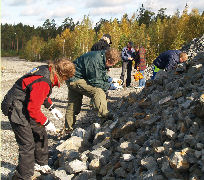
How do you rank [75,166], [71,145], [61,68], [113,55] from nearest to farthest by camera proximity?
[61,68], [75,166], [71,145], [113,55]

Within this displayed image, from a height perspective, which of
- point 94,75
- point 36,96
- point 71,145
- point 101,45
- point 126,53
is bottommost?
point 71,145

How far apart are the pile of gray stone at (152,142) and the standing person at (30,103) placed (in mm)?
530

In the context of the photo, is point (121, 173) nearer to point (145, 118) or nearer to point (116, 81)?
point (145, 118)

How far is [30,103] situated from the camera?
141 inches

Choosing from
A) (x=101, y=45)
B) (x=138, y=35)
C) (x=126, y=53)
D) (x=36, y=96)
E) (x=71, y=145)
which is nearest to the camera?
(x=36, y=96)

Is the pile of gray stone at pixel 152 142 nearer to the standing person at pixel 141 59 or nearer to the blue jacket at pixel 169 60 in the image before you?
the blue jacket at pixel 169 60

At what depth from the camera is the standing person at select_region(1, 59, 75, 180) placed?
360 cm

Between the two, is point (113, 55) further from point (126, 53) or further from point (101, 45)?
point (126, 53)

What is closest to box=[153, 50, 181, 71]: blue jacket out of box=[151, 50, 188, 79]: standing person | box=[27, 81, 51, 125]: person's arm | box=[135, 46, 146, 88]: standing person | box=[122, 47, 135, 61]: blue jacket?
box=[151, 50, 188, 79]: standing person

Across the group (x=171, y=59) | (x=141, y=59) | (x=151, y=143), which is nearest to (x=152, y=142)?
(x=151, y=143)

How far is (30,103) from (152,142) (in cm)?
179

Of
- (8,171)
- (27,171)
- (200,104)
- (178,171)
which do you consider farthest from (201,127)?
(8,171)

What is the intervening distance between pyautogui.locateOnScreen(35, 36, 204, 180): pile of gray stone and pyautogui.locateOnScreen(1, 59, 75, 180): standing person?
53 centimetres

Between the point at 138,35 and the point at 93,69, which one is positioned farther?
the point at 138,35
